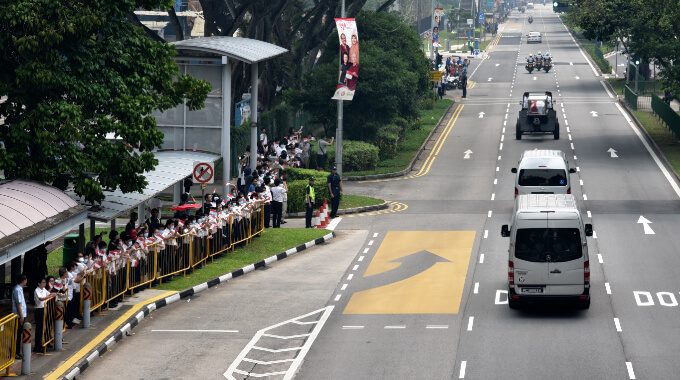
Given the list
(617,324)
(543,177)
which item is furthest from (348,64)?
(617,324)

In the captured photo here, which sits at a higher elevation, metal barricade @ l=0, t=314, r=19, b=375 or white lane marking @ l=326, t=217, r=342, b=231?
metal barricade @ l=0, t=314, r=19, b=375

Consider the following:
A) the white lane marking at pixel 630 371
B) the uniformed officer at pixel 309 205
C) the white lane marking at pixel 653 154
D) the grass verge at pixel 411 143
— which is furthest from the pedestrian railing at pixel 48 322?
the grass verge at pixel 411 143

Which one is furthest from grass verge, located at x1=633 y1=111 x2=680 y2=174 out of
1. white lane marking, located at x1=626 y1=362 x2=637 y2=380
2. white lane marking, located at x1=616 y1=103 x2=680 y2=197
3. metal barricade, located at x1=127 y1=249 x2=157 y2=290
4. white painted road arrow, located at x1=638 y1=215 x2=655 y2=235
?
white lane marking, located at x1=626 y1=362 x2=637 y2=380

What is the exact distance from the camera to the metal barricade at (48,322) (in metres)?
26.6

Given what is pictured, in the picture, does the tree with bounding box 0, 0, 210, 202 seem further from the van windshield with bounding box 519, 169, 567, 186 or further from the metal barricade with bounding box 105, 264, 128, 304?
the van windshield with bounding box 519, 169, 567, 186

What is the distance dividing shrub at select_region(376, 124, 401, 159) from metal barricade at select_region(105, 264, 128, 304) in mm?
33642

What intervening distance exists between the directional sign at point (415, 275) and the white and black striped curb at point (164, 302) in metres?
2.54

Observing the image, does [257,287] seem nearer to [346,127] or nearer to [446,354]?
[446,354]

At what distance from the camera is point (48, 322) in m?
27.0

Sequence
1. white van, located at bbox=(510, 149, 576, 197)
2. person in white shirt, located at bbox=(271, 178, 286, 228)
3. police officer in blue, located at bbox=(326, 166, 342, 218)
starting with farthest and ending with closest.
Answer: police officer in blue, located at bbox=(326, 166, 342, 218), person in white shirt, located at bbox=(271, 178, 286, 228), white van, located at bbox=(510, 149, 576, 197)

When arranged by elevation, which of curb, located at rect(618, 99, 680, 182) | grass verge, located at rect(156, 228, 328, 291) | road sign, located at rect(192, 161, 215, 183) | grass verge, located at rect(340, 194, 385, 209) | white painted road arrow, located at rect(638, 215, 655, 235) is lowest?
grass verge, located at rect(156, 228, 328, 291)

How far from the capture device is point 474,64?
135375mm

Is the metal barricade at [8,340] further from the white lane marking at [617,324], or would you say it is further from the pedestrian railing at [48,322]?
the white lane marking at [617,324]

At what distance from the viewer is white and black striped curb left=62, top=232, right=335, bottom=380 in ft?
85.9
